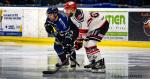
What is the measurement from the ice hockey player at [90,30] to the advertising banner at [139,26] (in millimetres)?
7443

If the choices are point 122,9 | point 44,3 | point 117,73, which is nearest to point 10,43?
point 44,3

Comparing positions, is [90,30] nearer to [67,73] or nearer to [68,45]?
[68,45]

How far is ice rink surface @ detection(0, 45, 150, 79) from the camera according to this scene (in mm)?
9211

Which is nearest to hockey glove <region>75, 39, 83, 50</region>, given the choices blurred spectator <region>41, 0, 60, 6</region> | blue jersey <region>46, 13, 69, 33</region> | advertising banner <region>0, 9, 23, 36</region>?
blue jersey <region>46, 13, 69, 33</region>

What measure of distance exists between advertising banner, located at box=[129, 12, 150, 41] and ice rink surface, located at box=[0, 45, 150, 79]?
3.02 ft

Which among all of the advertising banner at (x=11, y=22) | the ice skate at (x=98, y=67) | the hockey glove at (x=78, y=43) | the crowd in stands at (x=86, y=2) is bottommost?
the ice skate at (x=98, y=67)

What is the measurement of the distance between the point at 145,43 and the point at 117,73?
24.3 feet

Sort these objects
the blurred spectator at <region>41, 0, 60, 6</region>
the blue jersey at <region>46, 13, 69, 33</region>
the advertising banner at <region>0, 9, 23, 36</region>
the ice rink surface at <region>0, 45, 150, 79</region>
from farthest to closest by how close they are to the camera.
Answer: the blurred spectator at <region>41, 0, 60, 6</region>
the advertising banner at <region>0, 9, 23, 36</region>
the blue jersey at <region>46, 13, 69, 33</region>
the ice rink surface at <region>0, 45, 150, 79</region>

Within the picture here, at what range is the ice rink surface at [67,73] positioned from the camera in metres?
9.21

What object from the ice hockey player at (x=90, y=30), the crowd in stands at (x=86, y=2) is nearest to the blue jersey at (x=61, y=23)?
the ice hockey player at (x=90, y=30)

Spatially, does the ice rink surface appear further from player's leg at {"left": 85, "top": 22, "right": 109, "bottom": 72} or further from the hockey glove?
the hockey glove

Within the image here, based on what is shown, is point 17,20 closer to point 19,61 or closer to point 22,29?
point 22,29

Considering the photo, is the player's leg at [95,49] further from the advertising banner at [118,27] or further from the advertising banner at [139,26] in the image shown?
the advertising banner at [118,27]

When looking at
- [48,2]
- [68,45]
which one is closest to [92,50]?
[68,45]
